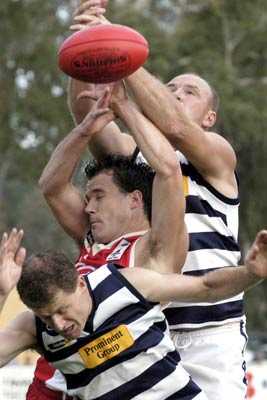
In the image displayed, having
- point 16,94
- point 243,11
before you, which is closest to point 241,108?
point 243,11

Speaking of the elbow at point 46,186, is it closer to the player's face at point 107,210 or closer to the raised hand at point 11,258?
the player's face at point 107,210

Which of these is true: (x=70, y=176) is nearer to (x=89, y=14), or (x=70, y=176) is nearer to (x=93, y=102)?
(x=93, y=102)

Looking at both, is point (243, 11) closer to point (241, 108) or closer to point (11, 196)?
point (241, 108)

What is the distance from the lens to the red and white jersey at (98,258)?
264 inches

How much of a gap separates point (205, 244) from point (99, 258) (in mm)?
750

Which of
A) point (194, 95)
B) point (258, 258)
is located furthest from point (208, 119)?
point (258, 258)

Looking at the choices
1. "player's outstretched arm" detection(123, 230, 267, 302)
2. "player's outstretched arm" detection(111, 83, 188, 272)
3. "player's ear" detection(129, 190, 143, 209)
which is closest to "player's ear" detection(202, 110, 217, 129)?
"player's ear" detection(129, 190, 143, 209)

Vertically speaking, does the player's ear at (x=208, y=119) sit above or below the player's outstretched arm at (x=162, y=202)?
below

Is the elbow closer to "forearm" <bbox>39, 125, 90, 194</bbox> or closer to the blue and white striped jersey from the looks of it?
"forearm" <bbox>39, 125, 90, 194</bbox>

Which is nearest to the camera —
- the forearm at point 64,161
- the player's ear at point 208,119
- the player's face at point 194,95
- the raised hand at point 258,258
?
the raised hand at point 258,258

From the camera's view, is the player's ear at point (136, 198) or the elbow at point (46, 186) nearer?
the player's ear at point (136, 198)

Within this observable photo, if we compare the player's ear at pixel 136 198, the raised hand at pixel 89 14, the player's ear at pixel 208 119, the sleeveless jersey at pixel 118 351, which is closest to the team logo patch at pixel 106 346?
the sleeveless jersey at pixel 118 351

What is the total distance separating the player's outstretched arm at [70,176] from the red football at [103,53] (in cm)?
24

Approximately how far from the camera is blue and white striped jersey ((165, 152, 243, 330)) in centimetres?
724
